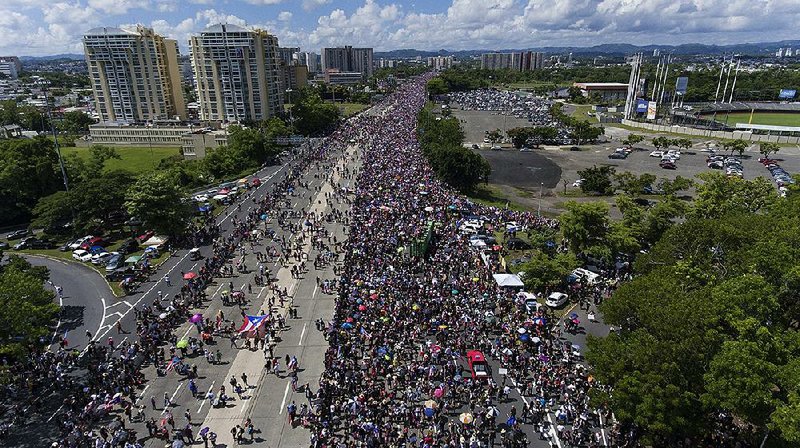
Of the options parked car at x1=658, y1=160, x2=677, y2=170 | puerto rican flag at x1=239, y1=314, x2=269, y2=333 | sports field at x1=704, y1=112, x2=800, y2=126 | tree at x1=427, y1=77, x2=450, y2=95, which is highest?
tree at x1=427, y1=77, x2=450, y2=95

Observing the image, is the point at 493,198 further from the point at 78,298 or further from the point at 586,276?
the point at 78,298

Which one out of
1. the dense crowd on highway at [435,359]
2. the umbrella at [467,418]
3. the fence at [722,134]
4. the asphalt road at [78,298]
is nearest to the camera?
the umbrella at [467,418]

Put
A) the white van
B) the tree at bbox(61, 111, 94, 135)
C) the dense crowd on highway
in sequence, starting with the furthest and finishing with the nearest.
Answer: the tree at bbox(61, 111, 94, 135), the white van, the dense crowd on highway

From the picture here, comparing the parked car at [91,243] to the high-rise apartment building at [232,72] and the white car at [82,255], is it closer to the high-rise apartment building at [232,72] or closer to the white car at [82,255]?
the white car at [82,255]

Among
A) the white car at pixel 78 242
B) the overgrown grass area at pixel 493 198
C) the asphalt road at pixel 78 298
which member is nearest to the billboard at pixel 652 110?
the overgrown grass area at pixel 493 198

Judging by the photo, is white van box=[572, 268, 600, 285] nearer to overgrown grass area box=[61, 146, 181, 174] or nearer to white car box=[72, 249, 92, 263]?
white car box=[72, 249, 92, 263]

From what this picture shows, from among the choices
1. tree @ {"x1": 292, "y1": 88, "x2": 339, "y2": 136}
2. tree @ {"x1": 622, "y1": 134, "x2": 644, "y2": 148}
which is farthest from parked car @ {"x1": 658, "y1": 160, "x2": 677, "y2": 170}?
tree @ {"x1": 292, "y1": 88, "x2": 339, "y2": 136}

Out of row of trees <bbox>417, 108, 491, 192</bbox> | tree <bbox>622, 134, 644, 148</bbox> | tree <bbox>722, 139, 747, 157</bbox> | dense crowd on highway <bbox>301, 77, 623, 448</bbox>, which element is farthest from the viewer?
tree <bbox>622, 134, 644, 148</bbox>

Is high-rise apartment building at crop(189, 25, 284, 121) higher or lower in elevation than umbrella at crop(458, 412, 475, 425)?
higher
